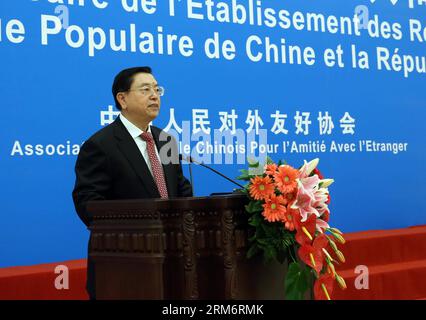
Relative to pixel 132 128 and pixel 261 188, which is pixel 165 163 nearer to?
pixel 132 128

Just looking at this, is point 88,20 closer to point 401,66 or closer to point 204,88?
point 204,88

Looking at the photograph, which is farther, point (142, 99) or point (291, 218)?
point (142, 99)

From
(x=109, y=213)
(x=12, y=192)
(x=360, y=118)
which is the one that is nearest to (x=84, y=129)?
(x=12, y=192)

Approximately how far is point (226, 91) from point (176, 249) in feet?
7.31

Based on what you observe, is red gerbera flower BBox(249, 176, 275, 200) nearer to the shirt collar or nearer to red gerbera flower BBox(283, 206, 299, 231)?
red gerbera flower BBox(283, 206, 299, 231)

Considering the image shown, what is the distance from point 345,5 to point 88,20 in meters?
1.81

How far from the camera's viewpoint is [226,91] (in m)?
3.83

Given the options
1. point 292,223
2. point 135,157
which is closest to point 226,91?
point 135,157

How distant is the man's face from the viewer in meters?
2.19

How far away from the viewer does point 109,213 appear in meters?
1.76

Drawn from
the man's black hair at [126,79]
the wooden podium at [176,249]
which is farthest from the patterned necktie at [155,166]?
the wooden podium at [176,249]

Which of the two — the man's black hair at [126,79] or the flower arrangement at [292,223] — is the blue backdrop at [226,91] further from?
the flower arrangement at [292,223]

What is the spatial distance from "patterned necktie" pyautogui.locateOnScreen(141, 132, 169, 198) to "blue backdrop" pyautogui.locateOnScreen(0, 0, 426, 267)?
279 mm

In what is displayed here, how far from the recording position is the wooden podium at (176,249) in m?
1.67
